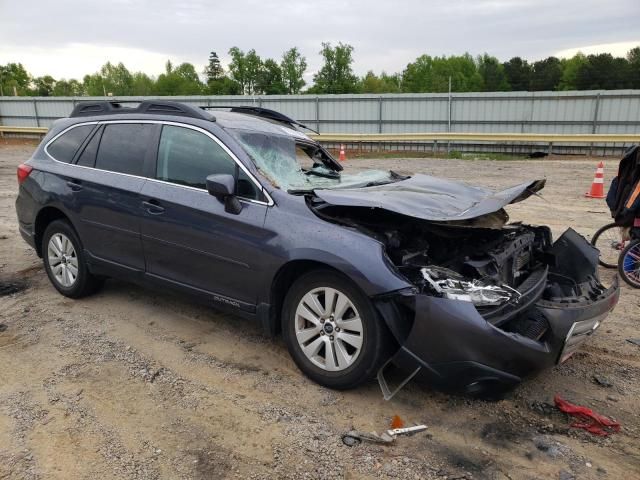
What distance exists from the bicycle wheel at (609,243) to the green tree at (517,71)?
5600cm

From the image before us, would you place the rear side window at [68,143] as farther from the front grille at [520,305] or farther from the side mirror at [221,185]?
the front grille at [520,305]

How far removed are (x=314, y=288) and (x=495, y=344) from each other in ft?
3.91

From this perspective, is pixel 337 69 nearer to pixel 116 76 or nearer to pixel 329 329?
pixel 116 76

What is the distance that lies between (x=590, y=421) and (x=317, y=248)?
6.61 feet

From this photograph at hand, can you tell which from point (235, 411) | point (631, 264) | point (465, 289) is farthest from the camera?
point (631, 264)

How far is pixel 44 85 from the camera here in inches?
3337

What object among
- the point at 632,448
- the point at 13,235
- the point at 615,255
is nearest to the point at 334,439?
the point at 632,448

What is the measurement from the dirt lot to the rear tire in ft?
0.95

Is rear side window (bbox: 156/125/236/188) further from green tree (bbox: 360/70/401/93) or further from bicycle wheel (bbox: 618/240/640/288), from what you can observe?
green tree (bbox: 360/70/401/93)

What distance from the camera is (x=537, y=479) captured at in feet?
8.93

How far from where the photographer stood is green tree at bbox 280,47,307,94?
6644 cm

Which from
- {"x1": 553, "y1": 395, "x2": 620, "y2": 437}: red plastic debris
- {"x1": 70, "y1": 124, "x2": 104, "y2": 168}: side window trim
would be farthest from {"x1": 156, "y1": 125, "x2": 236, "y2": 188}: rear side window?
{"x1": 553, "y1": 395, "x2": 620, "y2": 437}: red plastic debris

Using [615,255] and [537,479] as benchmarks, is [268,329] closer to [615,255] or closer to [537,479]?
[537,479]

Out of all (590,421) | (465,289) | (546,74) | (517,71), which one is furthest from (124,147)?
(517,71)
